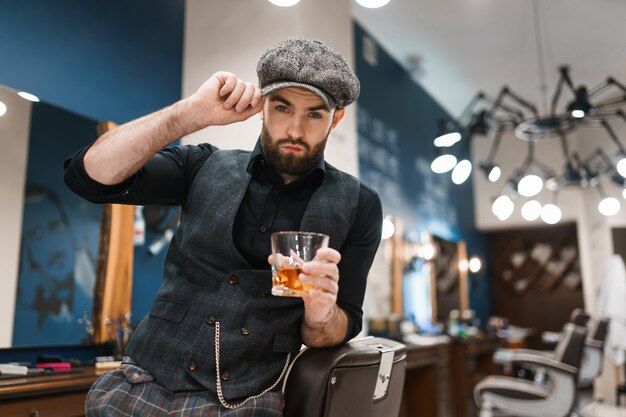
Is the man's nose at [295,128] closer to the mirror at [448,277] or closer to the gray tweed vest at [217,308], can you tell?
the gray tweed vest at [217,308]

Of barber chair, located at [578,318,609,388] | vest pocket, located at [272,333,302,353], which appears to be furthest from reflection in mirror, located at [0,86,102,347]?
barber chair, located at [578,318,609,388]

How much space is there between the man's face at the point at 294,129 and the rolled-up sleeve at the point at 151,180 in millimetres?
184

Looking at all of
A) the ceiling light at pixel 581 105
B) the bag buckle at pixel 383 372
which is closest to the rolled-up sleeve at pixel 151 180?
the bag buckle at pixel 383 372

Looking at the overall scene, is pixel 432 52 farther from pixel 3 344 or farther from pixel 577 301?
pixel 3 344

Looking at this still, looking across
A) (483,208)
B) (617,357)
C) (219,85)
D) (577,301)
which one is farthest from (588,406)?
(219,85)

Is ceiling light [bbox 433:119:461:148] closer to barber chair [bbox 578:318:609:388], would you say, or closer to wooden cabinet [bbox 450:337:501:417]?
wooden cabinet [bbox 450:337:501:417]

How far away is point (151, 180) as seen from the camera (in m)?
1.17

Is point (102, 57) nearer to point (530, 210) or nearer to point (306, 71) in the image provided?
point (306, 71)

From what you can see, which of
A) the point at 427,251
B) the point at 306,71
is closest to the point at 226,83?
the point at 306,71

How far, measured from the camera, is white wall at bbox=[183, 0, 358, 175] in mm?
3416

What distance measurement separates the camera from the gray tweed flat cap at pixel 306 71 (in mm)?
1184

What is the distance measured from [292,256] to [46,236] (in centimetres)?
186

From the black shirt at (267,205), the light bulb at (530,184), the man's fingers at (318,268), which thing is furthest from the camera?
the light bulb at (530,184)

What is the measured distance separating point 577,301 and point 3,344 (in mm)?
8075
